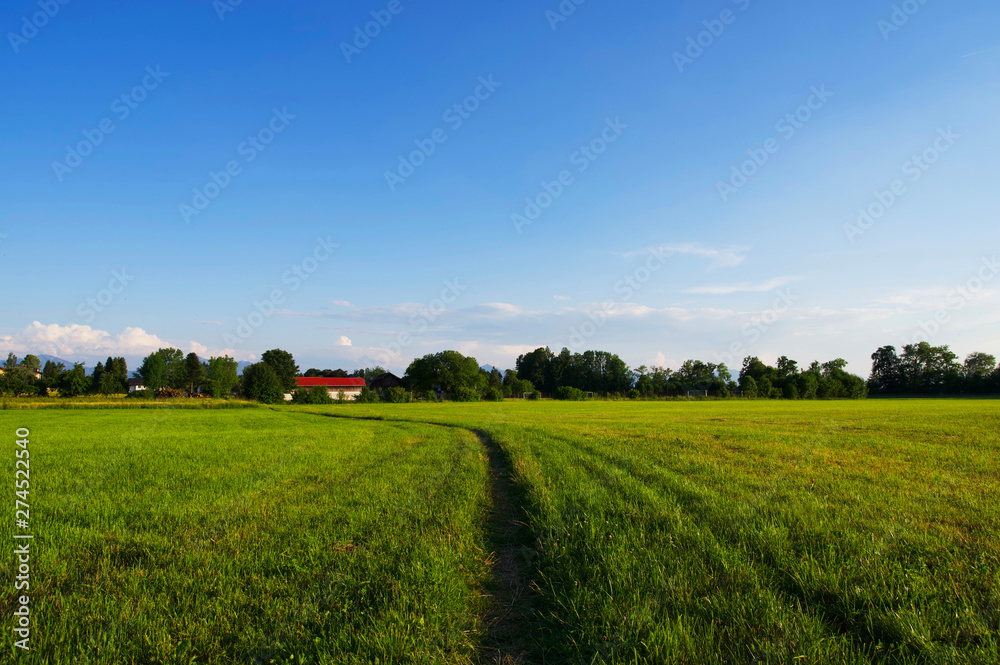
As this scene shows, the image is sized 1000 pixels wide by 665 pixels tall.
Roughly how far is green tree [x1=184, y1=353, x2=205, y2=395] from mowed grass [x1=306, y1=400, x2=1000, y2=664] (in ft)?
407

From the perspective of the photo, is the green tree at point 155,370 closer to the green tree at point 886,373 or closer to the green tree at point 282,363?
the green tree at point 282,363

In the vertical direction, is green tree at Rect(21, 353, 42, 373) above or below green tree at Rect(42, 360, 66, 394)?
above

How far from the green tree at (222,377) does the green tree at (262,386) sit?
56.1ft

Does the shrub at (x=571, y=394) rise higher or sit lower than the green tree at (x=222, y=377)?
lower

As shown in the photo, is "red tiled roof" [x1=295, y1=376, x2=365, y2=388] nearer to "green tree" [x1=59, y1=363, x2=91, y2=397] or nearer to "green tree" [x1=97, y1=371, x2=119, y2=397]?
"green tree" [x1=97, y1=371, x2=119, y2=397]

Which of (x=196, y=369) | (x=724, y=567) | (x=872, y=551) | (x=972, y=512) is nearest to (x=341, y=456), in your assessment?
(x=724, y=567)

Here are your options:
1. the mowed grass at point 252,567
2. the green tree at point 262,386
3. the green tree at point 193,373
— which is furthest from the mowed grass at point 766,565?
the green tree at point 193,373

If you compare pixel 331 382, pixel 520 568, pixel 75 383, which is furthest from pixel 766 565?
pixel 331 382

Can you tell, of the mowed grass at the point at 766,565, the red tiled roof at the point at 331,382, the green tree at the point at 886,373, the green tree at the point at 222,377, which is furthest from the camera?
the green tree at the point at 886,373

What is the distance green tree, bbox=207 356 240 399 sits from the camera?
322ft

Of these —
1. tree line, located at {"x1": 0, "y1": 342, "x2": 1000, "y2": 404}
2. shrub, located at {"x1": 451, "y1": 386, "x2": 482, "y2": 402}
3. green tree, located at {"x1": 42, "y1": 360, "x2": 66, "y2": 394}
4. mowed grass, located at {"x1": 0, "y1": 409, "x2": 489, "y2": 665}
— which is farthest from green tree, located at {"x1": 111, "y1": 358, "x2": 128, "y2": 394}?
mowed grass, located at {"x1": 0, "y1": 409, "x2": 489, "y2": 665}

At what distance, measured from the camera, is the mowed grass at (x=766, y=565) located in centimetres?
314

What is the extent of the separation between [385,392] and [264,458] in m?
74.3

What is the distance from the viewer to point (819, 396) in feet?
360
